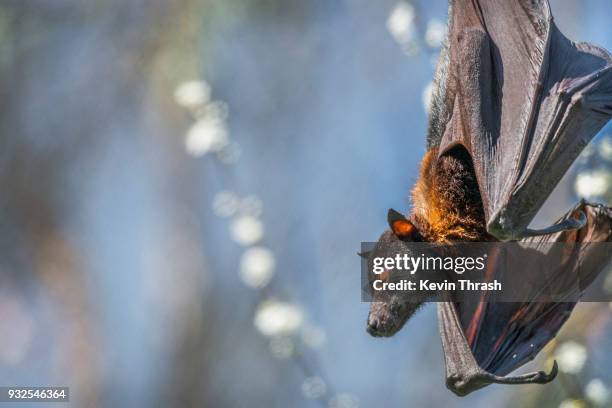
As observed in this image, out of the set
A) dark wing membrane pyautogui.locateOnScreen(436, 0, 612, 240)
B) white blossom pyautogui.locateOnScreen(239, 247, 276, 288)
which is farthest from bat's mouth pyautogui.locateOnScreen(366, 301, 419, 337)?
white blossom pyautogui.locateOnScreen(239, 247, 276, 288)

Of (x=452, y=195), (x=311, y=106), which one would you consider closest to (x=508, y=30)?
(x=452, y=195)

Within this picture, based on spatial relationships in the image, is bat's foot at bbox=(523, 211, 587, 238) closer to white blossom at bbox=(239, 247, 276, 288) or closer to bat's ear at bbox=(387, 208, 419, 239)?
bat's ear at bbox=(387, 208, 419, 239)

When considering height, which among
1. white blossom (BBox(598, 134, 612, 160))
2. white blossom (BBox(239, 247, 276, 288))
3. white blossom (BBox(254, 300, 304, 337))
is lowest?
white blossom (BBox(254, 300, 304, 337))

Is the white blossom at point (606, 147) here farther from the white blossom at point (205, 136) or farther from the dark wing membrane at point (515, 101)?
the white blossom at point (205, 136)

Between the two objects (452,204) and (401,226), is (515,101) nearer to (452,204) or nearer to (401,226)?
(452,204)

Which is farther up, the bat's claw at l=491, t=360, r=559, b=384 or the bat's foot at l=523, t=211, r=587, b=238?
the bat's foot at l=523, t=211, r=587, b=238

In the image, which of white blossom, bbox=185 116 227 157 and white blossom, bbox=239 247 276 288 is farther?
white blossom, bbox=185 116 227 157

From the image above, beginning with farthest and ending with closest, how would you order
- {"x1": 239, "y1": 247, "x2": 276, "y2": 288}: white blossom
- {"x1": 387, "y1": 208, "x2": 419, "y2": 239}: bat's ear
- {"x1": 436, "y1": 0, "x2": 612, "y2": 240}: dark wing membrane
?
{"x1": 239, "y1": 247, "x2": 276, "y2": 288}: white blossom → {"x1": 387, "y1": 208, "x2": 419, "y2": 239}: bat's ear → {"x1": 436, "y1": 0, "x2": 612, "y2": 240}: dark wing membrane
